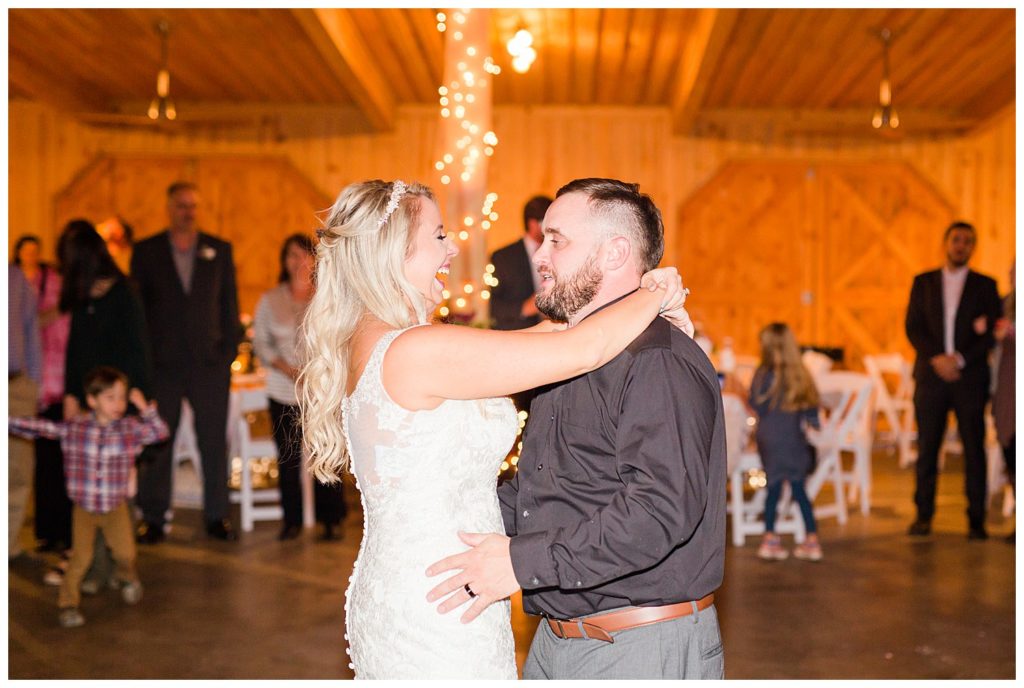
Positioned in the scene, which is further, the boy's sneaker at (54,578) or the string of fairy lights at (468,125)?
the string of fairy lights at (468,125)

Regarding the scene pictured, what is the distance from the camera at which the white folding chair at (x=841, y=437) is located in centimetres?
632

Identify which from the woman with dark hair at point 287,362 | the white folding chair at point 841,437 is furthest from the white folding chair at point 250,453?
the white folding chair at point 841,437

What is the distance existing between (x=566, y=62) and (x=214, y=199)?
4.49 meters

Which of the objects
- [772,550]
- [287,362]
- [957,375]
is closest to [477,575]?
[772,550]

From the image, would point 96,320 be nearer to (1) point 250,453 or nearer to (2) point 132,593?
(2) point 132,593

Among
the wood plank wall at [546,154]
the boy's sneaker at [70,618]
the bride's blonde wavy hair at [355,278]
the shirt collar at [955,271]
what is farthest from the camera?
the wood plank wall at [546,154]

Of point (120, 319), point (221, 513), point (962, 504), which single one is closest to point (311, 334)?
point (120, 319)

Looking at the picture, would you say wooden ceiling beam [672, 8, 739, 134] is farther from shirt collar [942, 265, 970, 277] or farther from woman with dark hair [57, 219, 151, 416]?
woman with dark hair [57, 219, 151, 416]

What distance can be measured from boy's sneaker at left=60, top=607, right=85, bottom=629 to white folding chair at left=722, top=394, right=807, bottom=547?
3278 mm

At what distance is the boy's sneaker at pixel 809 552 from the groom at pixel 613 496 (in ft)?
12.6

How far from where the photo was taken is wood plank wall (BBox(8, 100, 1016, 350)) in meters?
11.5

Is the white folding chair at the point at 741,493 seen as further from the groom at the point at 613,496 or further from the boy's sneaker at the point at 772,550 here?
the groom at the point at 613,496

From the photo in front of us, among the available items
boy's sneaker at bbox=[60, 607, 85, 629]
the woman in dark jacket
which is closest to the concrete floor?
boy's sneaker at bbox=[60, 607, 85, 629]

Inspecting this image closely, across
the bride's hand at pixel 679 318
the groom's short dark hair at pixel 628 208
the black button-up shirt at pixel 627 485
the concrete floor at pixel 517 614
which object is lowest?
the concrete floor at pixel 517 614
